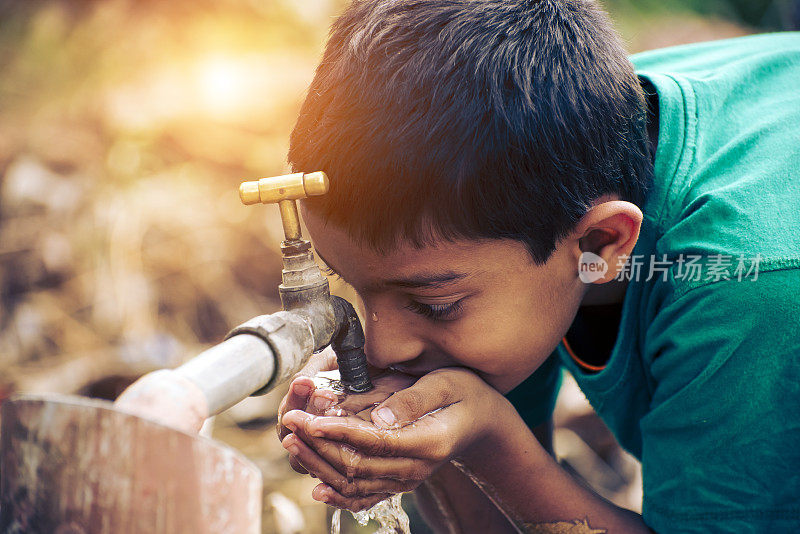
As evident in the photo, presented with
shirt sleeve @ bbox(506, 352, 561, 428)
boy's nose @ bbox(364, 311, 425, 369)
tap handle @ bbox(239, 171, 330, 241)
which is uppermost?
tap handle @ bbox(239, 171, 330, 241)

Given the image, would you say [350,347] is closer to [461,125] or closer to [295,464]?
[295,464]

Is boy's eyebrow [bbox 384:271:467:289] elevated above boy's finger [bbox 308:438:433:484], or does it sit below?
above

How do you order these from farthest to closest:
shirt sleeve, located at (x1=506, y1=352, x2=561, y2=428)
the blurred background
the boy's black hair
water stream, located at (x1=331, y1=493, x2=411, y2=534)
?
the blurred background < shirt sleeve, located at (x1=506, y1=352, x2=561, y2=428) < water stream, located at (x1=331, y1=493, x2=411, y2=534) < the boy's black hair

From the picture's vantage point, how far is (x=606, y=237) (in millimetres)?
1346

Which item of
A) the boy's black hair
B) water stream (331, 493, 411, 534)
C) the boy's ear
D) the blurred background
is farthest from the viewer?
the blurred background

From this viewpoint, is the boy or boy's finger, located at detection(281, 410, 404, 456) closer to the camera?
boy's finger, located at detection(281, 410, 404, 456)

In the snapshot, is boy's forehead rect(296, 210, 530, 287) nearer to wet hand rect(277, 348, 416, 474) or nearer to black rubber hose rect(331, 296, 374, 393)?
black rubber hose rect(331, 296, 374, 393)

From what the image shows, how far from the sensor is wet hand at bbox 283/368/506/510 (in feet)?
3.43

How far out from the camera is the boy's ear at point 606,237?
127 centimetres

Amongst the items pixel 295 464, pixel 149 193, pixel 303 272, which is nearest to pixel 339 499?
pixel 295 464

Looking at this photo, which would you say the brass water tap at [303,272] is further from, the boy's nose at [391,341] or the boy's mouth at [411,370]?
the boy's mouth at [411,370]

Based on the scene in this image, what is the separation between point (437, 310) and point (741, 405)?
54cm

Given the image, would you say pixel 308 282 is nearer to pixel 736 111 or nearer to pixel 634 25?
pixel 736 111

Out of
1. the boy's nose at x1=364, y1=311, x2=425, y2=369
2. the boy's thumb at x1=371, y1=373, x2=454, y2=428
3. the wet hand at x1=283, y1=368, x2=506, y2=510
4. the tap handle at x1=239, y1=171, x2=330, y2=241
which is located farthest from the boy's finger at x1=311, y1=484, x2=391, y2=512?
the tap handle at x1=239, y1=171, x2=330, y2=241
